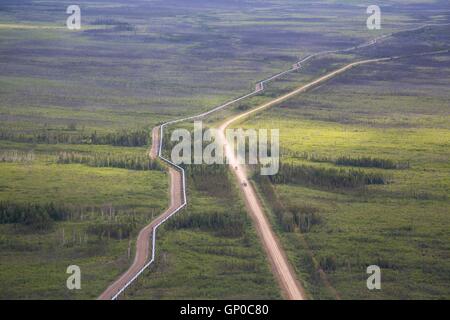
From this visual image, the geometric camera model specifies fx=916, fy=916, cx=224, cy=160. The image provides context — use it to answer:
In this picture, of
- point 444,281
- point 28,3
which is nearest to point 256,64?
point 444,281

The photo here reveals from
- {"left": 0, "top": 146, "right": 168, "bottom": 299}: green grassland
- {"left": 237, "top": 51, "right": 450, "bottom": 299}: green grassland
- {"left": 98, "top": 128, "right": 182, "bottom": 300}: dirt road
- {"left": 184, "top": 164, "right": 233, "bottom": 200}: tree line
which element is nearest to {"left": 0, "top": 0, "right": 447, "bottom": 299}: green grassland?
{"left": 0, "top": 146, "right": 168, "bottom": 299}: green grassland

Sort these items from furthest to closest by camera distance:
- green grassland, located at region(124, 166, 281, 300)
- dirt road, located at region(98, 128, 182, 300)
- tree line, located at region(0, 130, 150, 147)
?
1. tree line, located at region(0, 130, 150, 147)
2. green grassland, located at region(124, 166, 281, 300)
3. dirt road, located at region(98, 128, 182, 300)

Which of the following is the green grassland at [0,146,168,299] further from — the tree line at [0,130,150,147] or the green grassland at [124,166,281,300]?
the tree line at [0,130,150,147]

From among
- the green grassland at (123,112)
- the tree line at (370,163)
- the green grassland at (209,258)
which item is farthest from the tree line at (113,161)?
the tree line at (370,163)

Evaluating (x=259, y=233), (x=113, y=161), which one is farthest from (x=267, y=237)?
(x=113, y=161)

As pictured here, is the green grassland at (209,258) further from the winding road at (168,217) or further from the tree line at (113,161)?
the tree line at (113,161)

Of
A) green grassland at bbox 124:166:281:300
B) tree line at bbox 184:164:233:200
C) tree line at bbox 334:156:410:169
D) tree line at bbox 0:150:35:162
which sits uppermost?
tree line at bbox 0:150:35:162

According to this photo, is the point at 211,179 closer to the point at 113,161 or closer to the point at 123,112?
→ the point at 113,161
